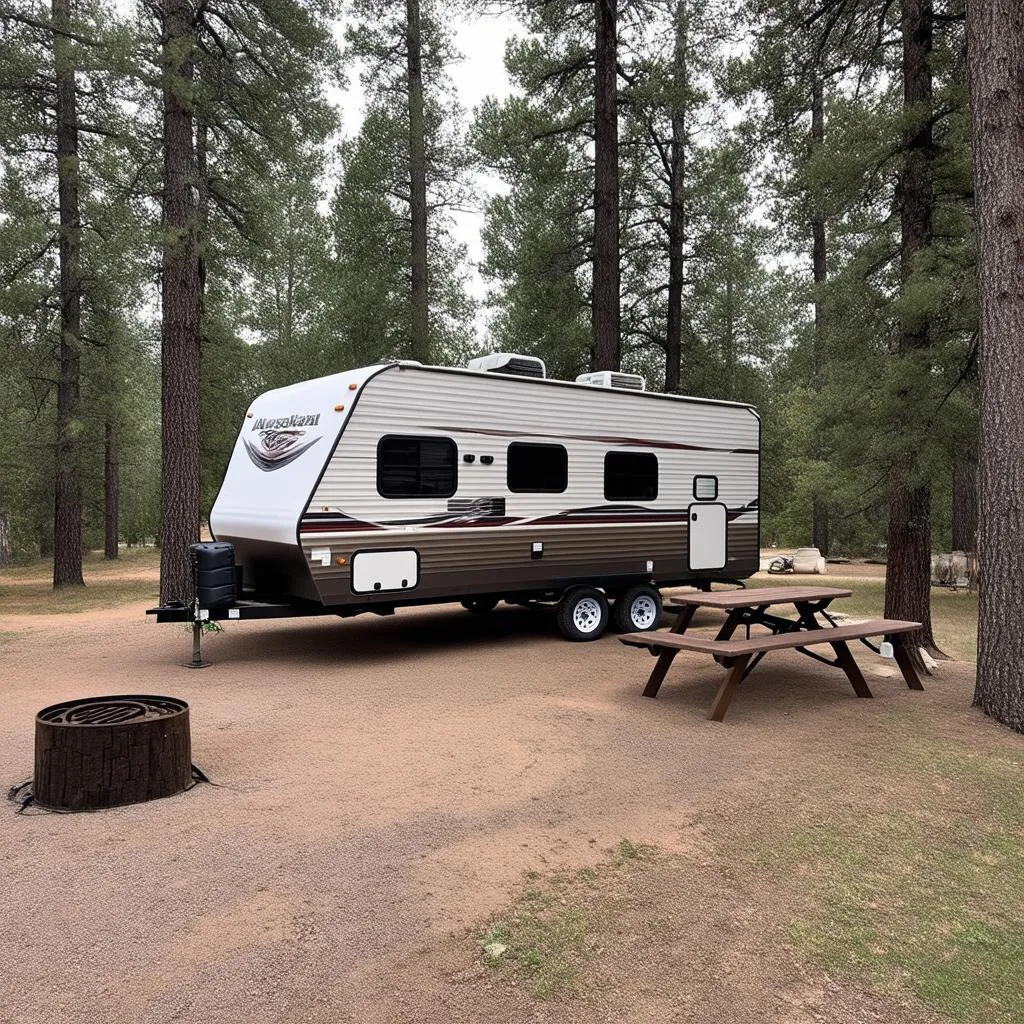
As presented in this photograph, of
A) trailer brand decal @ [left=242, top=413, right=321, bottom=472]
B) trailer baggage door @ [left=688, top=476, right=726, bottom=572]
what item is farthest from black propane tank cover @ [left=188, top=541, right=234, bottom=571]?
trailer baggage door @ [left=688, top=476, right=726, bottom=572]

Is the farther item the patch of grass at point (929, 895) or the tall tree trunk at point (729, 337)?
the tall tree trunk at point (729, 337)

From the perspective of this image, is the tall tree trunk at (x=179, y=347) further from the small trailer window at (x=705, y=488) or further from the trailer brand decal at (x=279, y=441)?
the small trailer window at (x=705, y=488)

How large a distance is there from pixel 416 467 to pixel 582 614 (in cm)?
289

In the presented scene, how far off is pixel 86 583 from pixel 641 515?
13386mm

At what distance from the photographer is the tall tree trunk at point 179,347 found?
1112 centimetres

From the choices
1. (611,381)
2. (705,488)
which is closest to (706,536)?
(705,488)

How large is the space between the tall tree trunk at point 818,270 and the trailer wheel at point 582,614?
515 cm

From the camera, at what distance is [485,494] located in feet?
29.1

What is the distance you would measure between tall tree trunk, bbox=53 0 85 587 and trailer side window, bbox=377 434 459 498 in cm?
940

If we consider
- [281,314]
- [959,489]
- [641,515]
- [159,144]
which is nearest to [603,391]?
[641,515]

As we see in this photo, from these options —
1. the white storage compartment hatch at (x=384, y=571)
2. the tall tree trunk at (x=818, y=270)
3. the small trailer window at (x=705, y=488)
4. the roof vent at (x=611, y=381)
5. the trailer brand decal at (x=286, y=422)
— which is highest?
the tall tree trunk at (x=818, y=270)

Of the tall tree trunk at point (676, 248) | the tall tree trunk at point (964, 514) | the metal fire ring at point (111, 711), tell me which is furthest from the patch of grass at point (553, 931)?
the tall tree trunk at point (964, 514)

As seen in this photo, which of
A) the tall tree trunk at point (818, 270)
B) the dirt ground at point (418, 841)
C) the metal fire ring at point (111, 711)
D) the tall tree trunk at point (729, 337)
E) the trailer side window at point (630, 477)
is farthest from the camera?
the tall tree trunk at point (729, 337)

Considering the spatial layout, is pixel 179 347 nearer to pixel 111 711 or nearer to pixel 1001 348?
pixel 111 711
